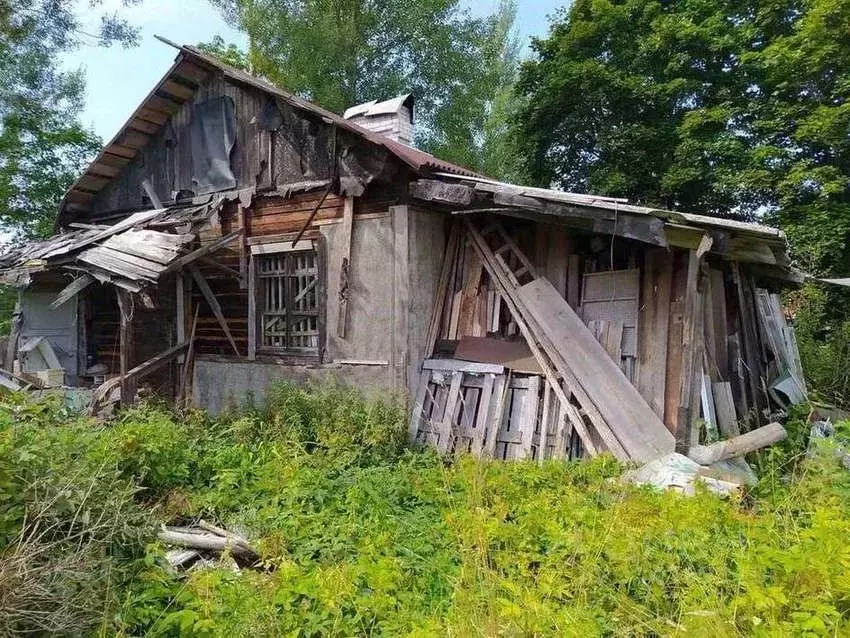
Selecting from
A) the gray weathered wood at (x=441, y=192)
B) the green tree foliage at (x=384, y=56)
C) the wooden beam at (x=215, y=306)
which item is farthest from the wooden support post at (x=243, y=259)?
the green tree foliage at (x=384, y=56)

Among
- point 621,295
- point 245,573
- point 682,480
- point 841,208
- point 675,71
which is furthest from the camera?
point 675,71

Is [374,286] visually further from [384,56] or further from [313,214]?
[384,56]

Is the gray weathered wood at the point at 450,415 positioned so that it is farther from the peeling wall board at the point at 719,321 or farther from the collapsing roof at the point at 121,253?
the collapsing roof at the point at 121,253

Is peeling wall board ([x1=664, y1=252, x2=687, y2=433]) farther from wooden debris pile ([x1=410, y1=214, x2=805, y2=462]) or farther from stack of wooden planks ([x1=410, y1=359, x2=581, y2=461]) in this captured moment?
stack of wooden planks ([x1=410, y1=359, x2=581, y2=461])

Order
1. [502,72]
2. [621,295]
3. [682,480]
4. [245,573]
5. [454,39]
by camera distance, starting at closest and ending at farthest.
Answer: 1. [245,573]
2. [682,480]
3. [621,295]
4. [454,39]
5. [502,72]

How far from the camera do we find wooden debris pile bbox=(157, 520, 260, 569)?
412 centimetres

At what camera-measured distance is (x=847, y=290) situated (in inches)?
535

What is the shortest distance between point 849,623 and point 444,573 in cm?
219

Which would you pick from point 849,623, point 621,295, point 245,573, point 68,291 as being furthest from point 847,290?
point 68,291

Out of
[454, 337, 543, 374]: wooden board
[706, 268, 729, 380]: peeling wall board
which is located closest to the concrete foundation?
[454, 337, 543, 374]: wooden board

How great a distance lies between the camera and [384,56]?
2108cm

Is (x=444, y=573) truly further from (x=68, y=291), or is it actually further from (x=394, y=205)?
(x=68, y=291)

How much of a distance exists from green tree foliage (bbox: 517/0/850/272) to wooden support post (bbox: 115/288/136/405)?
44.6 ft

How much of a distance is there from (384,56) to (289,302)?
16111 millimetres
